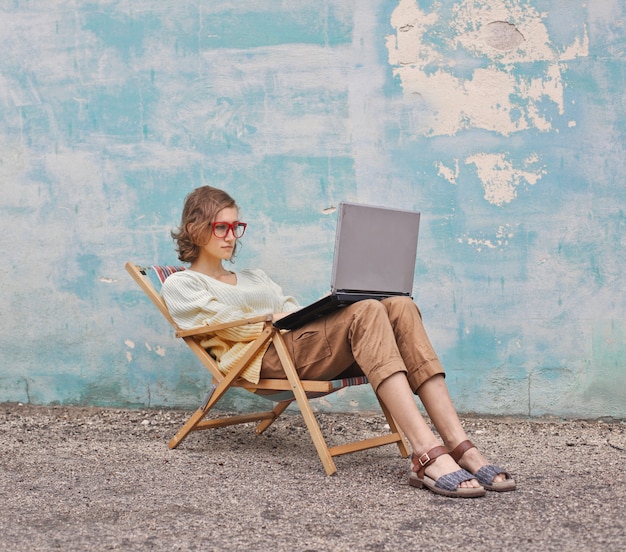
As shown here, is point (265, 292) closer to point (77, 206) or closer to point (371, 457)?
point (371, 457)

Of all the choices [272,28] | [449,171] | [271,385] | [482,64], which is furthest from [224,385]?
[482,64]

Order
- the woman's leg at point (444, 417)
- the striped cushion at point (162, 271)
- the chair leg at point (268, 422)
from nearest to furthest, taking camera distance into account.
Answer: the woman's leg at point (444, 417) → the striped cushion at point (162, 271) → the chair leg at point (268, 422)

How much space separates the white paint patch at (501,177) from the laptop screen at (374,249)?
1237 mm

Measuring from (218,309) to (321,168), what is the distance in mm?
1241

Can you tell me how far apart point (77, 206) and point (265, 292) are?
1.36 metres

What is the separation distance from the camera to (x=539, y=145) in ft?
14.1

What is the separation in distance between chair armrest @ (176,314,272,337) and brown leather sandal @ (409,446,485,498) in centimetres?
85

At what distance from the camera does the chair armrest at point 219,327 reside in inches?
131

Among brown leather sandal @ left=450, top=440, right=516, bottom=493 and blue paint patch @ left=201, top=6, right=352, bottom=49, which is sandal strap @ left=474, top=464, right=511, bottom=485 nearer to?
brown leather sandal @ left=450, top=440, right=516, bottom=493

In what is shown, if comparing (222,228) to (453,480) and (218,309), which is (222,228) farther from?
(453,480)

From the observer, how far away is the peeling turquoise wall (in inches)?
169

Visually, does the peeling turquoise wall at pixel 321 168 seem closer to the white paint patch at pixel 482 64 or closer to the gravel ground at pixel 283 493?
the white paint patch at pixel 482 64

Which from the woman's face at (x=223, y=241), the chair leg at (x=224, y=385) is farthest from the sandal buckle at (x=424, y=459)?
the woman's face at (x=223, y=241)

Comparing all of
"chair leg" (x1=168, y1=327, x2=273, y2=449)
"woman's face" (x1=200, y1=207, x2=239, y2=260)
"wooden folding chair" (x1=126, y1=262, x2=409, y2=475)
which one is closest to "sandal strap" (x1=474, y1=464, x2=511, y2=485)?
"wooden folding chair" (x1=126, y1=262, x2=409, y2=475)
